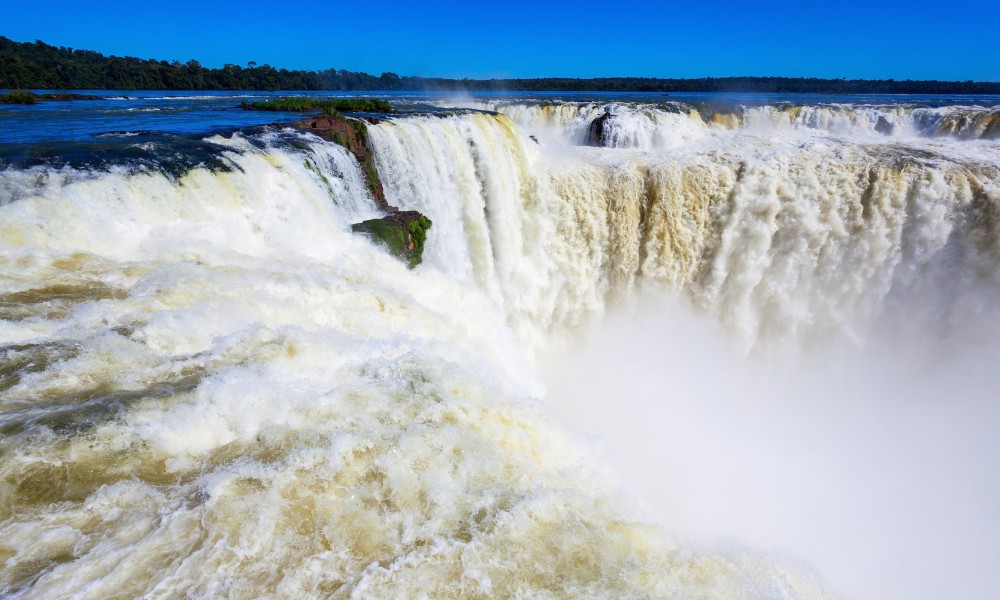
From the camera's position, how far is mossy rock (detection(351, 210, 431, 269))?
7848 millimetres

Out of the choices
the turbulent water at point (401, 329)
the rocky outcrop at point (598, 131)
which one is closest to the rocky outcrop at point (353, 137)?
the turbulent water at point (401, 329)

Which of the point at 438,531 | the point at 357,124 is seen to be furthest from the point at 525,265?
the point at 438,531

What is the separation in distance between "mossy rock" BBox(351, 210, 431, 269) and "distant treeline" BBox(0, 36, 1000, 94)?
111ft

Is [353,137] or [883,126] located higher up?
[353,137]

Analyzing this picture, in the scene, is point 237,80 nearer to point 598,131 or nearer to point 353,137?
point 598,131

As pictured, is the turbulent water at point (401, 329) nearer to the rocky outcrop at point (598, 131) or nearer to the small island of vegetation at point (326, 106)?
the small island of vegetation at point (326, 106)

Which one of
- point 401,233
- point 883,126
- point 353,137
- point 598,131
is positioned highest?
point 353,137

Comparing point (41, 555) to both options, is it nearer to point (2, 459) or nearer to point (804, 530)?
point (2, 459)

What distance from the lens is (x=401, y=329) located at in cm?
602

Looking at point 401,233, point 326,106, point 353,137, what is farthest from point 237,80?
point 401,233

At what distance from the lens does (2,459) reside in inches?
115

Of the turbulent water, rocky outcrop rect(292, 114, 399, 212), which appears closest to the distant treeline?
rocky outcrop rect(292, 114, 399, 212)

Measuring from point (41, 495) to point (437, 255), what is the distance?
7.14m

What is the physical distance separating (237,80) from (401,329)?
49.4 metres
